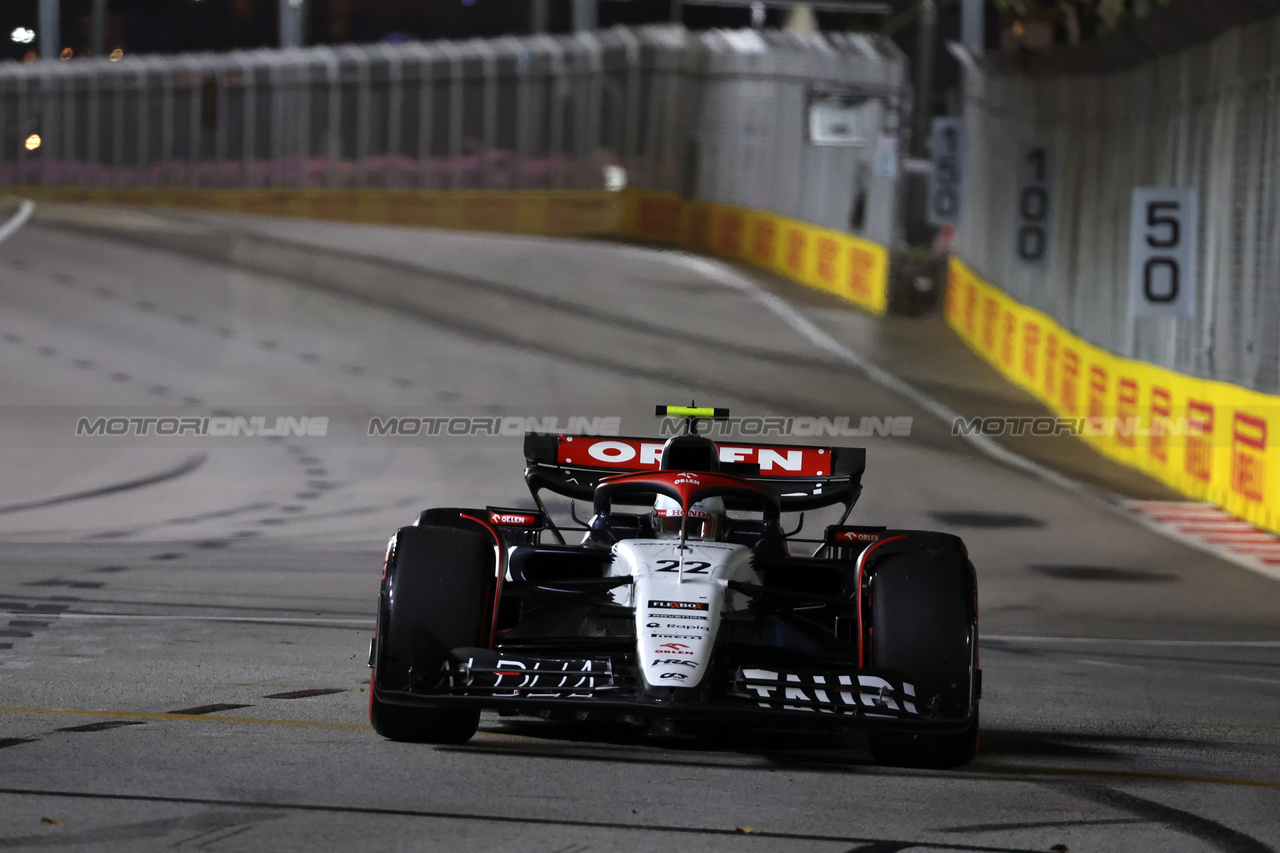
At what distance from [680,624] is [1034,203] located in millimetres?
20703

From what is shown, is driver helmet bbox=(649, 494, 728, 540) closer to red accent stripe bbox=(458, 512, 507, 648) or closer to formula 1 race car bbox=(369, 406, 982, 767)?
formula 1 race car bbox=(369, 406, 982, 767)

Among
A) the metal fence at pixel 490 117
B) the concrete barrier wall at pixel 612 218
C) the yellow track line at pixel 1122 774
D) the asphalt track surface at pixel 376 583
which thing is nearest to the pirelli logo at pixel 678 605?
the asphalt track surface at pixel 376 583

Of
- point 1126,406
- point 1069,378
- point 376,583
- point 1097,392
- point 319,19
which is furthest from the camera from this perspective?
point 319,19

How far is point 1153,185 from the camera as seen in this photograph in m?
21.2

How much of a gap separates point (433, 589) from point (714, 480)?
56.2 inches

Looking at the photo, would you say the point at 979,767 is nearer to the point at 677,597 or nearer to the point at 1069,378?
the point at 677,597

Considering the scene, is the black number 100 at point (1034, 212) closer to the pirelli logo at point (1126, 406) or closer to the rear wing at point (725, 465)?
the pirelli logo at point (1126, 406)

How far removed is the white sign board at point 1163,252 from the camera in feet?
63.5

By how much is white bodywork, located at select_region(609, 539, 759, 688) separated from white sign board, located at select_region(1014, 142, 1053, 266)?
19205mm

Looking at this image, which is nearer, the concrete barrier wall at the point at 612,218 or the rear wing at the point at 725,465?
the rear wing at the point at 725,465

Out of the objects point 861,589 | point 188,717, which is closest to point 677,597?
point 861,589

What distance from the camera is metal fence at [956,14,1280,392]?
17516 mm

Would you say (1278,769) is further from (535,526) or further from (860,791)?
(535,526)

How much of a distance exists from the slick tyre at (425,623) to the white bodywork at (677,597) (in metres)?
0.63
